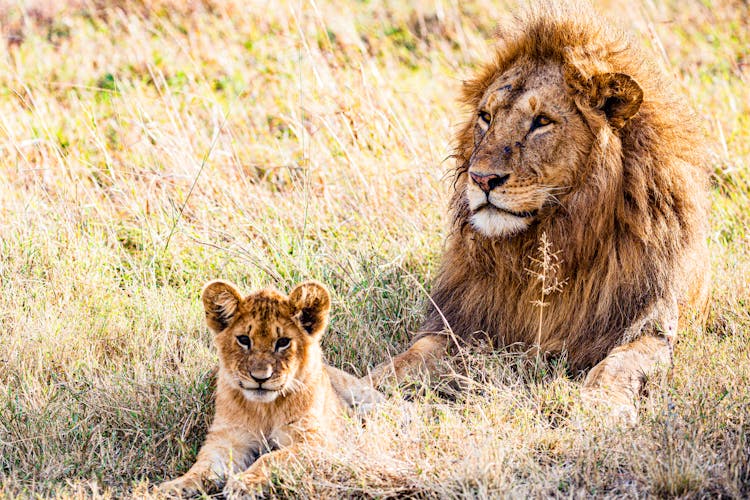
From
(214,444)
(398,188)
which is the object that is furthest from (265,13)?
(214,444)

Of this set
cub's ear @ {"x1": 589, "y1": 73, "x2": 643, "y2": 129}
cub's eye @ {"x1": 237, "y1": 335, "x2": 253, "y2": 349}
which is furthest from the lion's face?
cub's eye @ {"x1": 237, "y1": 335, "x2": 253, "y2": 349}

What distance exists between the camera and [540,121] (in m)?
4.20

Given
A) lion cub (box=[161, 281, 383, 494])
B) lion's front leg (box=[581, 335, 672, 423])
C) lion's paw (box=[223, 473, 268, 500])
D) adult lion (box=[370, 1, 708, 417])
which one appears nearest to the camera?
lion's paw (box=[223, 473, 268, 500])

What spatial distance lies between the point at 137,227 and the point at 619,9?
6951 mm

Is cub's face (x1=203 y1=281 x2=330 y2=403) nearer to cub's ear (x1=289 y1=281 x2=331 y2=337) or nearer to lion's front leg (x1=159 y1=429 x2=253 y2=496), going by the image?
cub's ear (x1=289 y1=281 x2=331 y2=337)

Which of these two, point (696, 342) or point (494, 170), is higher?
point (494, 170)

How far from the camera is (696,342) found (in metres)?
4.50

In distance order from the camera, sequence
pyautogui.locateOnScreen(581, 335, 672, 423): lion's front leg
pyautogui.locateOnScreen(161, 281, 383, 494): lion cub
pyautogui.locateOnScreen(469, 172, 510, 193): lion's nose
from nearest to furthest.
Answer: pyautogui.locateOnScreen(161, 281, 383, 494): lion cub → pyautogui.locateOnScreen(581, 335, 672, 423): lion's front leg → pyautogui.locateOnScreen(469, 172, 510, 193): lion's nose

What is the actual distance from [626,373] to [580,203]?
0.71 meters

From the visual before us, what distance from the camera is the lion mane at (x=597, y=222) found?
4.21m

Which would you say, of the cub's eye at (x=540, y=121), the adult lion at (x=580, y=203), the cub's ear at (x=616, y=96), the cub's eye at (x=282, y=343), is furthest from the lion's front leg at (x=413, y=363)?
the cub's ear at (x=616, y=96)

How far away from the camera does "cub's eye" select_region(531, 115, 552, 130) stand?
13.7ft

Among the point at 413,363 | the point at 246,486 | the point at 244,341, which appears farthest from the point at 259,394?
the point at 413,363

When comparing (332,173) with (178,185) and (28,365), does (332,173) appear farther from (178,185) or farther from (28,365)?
(28,365)
